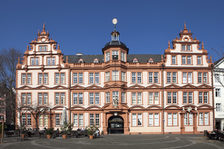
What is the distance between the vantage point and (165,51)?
4825 centimetres

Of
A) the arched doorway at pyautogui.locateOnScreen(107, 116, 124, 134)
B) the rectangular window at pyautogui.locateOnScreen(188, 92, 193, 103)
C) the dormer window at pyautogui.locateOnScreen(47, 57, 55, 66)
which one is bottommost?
the arched doorway at pyautogui.locateOnScreen(107, 116, 124, 134)

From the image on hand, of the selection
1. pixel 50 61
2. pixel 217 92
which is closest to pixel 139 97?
pixel 217 92

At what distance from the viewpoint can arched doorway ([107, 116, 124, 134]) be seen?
46562 millimetres

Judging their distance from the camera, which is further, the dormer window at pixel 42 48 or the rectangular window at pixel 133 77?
the dormer window at pixel 42 48

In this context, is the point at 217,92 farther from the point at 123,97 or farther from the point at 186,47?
the point at 123,97

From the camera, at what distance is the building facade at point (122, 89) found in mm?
46438

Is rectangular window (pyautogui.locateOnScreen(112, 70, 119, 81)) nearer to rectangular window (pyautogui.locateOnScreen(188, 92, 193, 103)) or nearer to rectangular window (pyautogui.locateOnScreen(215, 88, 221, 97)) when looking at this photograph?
rectangular window (pyautogui.locateOnScreen(188, 92, 193, 103))

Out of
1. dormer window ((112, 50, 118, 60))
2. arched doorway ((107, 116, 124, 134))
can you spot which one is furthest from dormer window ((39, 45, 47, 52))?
arched doorway ((107, 116, 124, 134))

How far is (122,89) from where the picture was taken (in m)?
46.0

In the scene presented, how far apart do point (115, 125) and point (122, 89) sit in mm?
6715

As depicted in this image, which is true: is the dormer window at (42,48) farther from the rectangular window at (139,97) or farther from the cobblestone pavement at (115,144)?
the cobblestone pavement at (115,144)

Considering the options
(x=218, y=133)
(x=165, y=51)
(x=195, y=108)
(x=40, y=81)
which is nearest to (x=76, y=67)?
(x=40, y=81)

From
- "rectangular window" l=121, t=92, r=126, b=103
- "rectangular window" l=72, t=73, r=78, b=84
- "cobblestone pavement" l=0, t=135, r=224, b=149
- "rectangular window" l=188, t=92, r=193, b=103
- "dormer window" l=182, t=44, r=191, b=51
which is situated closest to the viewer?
"cobblestone pavement" l=0, t=135, r=224, b=149

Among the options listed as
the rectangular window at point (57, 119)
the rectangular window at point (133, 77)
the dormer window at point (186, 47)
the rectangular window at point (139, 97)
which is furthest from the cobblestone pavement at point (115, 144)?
the dormer window at point (186, 47)
